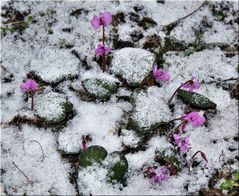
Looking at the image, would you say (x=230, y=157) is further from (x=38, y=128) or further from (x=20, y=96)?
(x=20, y=96)

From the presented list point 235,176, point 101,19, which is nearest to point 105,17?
point 101,19

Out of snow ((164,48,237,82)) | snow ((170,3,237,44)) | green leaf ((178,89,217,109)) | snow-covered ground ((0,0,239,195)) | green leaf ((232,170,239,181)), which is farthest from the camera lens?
snow ((170,3,237,44))

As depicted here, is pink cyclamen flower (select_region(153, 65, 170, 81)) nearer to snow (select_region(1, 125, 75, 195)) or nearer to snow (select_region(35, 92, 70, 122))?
snow (select_region(35, 92, 70, 122))

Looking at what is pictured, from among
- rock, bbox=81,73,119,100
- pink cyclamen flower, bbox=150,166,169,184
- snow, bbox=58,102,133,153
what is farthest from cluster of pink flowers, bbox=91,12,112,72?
pink cyclamen flower, bbox=150,166,169,184

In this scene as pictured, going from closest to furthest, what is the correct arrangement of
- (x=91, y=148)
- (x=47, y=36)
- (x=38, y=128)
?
1. (x=91, y=148)
2. (x=38, y=128)
3. (x=47, y=36)

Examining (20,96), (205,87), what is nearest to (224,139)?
(205,87)
